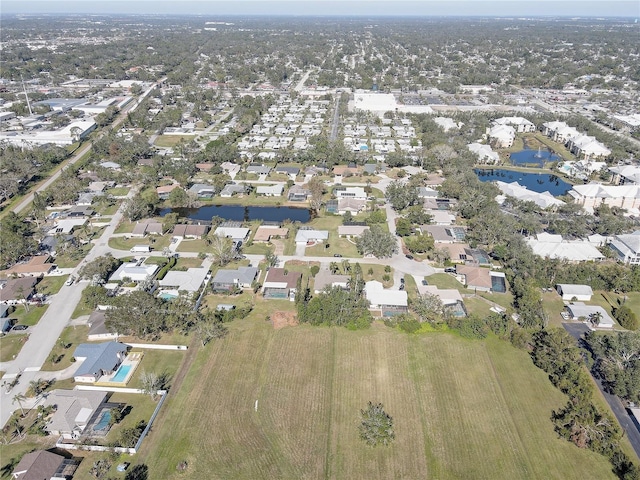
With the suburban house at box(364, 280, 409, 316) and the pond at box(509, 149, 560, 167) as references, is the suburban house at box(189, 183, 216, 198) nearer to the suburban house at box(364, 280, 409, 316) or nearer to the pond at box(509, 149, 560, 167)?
the suburban house at box(364, 280, 409, 316)

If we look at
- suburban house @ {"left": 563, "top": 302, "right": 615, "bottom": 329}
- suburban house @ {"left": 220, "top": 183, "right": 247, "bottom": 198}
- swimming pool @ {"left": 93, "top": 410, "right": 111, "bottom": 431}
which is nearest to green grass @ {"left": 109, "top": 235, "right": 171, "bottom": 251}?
suburban house @ {"left": 220, "top": 183, "right": 247, "bottom": 198}

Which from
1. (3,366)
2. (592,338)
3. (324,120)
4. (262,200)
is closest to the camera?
(3,366)

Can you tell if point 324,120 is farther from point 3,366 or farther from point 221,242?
point 3,366

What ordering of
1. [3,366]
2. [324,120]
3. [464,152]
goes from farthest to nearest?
[324,120], [464,152], [3,366]

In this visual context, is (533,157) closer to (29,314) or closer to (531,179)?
(531,179)

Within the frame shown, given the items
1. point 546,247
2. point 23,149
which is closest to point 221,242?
point 546,247

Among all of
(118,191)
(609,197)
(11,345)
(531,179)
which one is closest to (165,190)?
(118,191)
